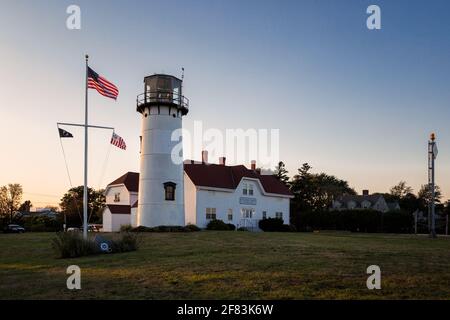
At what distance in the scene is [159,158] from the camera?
3725cm

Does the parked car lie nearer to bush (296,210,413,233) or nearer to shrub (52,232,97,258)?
bush (296,210,413,233)

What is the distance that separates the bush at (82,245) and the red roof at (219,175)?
2182 centimetres

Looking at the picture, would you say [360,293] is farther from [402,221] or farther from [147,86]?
[402,221]

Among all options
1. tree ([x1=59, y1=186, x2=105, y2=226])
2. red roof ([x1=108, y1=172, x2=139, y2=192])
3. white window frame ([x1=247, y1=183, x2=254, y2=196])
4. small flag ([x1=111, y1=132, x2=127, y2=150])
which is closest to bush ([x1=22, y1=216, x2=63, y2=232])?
tree ([x1=59, y1=186, x2=105, y2=226])

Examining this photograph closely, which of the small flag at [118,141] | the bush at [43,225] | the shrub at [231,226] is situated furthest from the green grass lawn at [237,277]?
the bush at [43,225]

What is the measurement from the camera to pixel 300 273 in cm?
1148

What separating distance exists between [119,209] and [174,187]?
12.7 m

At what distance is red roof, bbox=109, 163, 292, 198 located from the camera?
4340cm

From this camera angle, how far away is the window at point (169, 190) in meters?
37.3

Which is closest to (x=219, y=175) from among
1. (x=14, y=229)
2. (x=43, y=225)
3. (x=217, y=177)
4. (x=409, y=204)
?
(x=217, y=177)

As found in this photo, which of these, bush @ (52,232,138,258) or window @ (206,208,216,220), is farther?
window @ (206,208,216,220)

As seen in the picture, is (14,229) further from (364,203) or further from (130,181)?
(364,203)

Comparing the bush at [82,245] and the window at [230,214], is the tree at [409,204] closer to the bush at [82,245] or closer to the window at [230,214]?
the window at [230,214]
